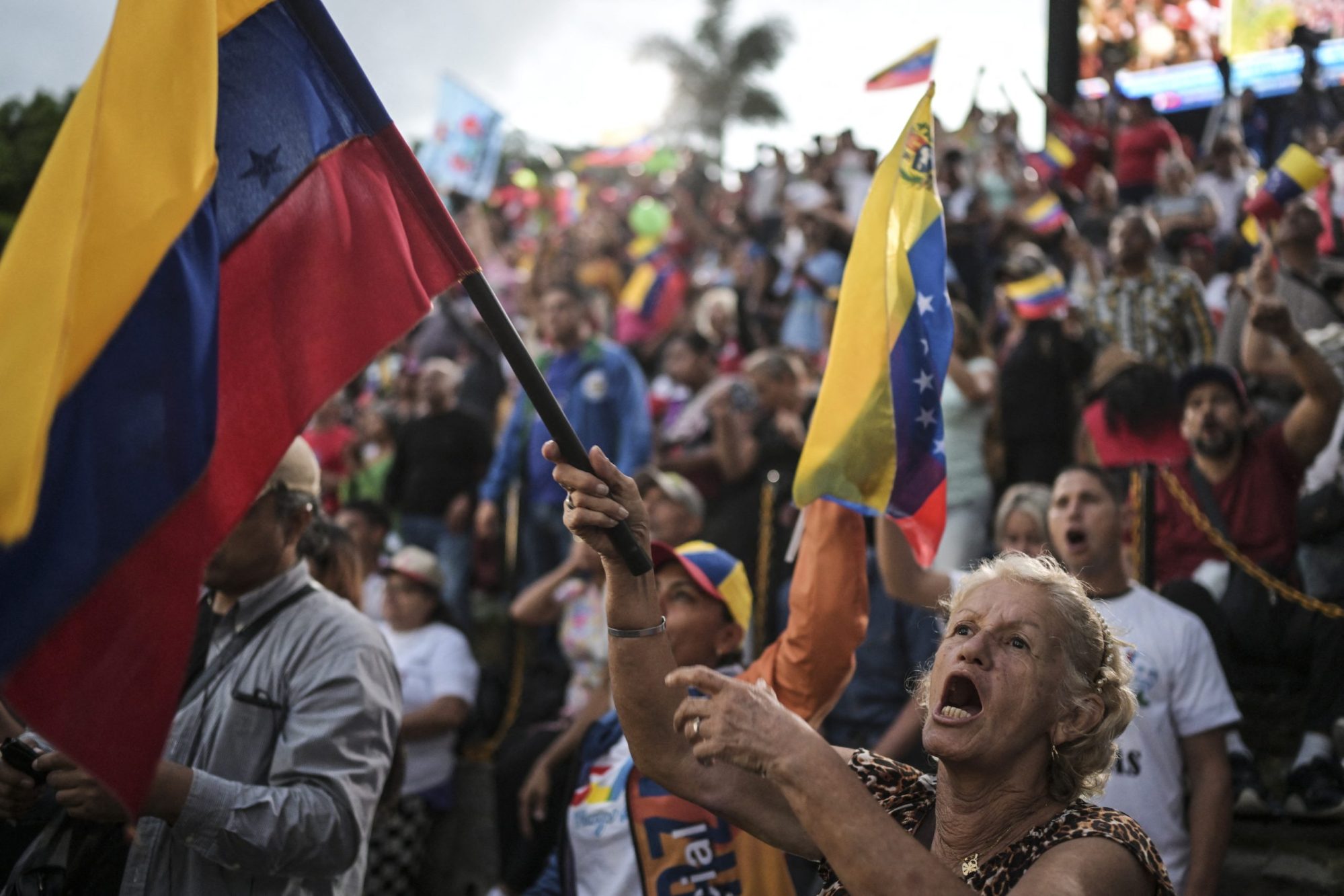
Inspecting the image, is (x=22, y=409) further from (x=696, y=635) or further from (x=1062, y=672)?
(x=696, y=635)

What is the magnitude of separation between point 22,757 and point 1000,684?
2.19m

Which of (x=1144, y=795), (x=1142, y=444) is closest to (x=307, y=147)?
(x=1144, y=795)

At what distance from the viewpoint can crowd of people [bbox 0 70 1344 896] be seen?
262 centimetres

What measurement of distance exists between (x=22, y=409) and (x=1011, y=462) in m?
6.23

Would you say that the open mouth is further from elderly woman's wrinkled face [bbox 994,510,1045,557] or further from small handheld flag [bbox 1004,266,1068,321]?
small handheld flag [bbox 1004,266,1068,321]

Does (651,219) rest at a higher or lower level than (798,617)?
higher

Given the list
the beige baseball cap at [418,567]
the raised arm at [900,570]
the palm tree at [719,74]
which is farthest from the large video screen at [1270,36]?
the palm tree at [719,74]

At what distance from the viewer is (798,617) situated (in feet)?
11.6

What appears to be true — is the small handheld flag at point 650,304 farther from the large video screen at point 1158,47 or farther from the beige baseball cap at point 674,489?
the large video screen at point 1158,47

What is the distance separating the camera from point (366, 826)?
11.0 feet

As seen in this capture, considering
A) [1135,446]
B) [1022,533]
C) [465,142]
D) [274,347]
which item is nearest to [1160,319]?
[1135,446]

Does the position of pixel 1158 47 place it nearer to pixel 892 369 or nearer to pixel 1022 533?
pixel 1022 533

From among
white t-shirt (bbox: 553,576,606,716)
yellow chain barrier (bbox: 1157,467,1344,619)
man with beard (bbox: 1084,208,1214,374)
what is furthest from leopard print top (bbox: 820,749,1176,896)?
man with beard (bbox: 1084,208,1214,374)

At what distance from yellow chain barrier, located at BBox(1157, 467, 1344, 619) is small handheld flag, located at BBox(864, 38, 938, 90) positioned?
7.34 feet
